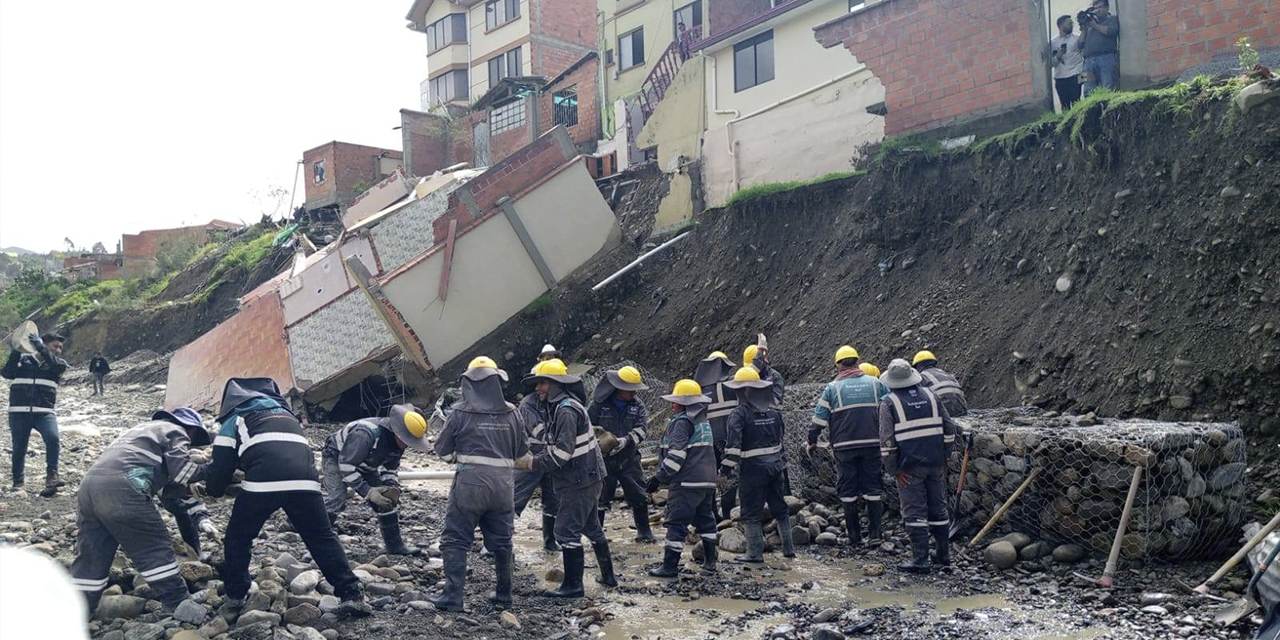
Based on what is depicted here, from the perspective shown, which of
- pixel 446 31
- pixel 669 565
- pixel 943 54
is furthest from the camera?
pixel 446 31

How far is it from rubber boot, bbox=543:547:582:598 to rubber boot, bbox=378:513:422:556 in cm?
148

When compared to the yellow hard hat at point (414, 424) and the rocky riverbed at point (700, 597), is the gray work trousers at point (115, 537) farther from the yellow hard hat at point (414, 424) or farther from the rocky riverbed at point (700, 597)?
the yellow hard hat at point (414, 424)

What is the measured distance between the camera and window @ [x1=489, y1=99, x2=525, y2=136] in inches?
1171

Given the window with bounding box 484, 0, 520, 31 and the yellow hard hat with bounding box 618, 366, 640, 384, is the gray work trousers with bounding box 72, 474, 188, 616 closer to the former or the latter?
the yellow hard hat with bounding box 618, 366, 640, 384

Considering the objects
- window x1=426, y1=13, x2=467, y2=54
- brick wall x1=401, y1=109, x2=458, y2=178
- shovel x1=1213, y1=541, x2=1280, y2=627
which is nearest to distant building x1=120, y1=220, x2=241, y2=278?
brick wall x1=401, y1=109, x2=458, y2=178

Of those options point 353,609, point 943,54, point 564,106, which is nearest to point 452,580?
point 353,609

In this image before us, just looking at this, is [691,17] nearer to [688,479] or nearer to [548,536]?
[548,536]

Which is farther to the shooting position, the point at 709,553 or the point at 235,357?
the point at 235,357

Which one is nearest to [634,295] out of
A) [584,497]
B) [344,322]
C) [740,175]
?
[740,175]

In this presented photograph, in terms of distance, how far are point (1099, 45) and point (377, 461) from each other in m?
9.44

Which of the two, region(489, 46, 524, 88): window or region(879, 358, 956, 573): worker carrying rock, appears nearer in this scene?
region(879, 358, 956, 573): worker carrying rock

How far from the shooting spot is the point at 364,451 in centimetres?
688

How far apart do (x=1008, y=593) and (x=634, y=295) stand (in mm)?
10496

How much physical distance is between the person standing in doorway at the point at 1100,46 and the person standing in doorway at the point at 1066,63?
0.16 metres
